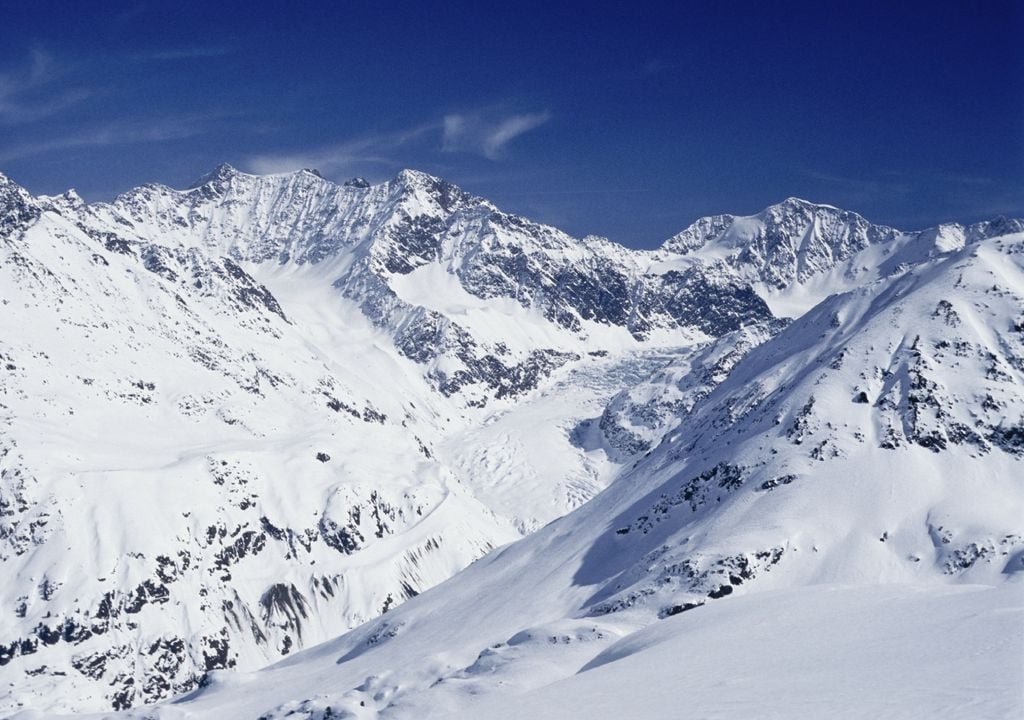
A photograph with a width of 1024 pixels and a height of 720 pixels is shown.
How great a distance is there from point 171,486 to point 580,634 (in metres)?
132

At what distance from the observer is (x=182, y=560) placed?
175 metres

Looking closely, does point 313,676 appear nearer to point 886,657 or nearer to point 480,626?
point 480,626

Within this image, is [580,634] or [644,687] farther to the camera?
[580,634]

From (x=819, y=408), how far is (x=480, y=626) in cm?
5300

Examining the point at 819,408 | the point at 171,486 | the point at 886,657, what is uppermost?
the point at 171,486

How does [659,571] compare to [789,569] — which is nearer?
[789,569]

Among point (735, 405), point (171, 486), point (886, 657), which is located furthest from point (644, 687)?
point (171, 486)

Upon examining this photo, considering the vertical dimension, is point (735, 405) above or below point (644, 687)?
above

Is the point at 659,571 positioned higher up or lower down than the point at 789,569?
higher up

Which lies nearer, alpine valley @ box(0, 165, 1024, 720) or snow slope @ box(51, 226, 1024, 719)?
snow slope @ box(51, 226, 1024, 719)

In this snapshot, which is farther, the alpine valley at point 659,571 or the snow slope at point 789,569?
the alpine valley at point 659,571

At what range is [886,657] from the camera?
119 feet

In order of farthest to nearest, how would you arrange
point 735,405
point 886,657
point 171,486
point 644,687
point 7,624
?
point 171,486
point 7,624
point 735,405
point 644,687
point 886,657

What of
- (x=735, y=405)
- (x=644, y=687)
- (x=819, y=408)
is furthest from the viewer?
(x=735, y=405)
